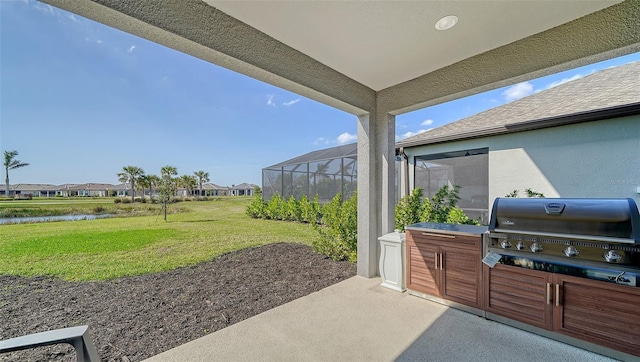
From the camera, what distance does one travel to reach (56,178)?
3.29 m

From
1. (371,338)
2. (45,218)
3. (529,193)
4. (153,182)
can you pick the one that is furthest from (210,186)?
(529,193)

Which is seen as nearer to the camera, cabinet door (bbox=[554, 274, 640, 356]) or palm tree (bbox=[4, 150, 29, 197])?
cabinet door (bbox=[554, 274, 640, 356])

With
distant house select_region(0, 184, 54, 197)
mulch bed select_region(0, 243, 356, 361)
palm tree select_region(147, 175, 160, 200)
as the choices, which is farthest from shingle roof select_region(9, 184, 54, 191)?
palm tree select_region(147, 175, 160, 200)

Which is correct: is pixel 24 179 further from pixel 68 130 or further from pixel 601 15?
pixel 601 15

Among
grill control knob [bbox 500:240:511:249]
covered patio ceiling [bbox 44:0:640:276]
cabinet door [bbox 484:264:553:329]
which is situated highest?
covered patio ceiling [bbox 44:0:640:276]

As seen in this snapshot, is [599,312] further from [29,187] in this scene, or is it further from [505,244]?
[29,187]

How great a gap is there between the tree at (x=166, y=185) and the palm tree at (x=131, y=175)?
349mm

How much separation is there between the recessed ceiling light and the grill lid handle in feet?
6.17

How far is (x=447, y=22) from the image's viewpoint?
214 cm

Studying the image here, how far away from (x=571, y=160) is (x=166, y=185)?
7359mm

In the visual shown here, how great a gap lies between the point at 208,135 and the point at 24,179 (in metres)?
2.73

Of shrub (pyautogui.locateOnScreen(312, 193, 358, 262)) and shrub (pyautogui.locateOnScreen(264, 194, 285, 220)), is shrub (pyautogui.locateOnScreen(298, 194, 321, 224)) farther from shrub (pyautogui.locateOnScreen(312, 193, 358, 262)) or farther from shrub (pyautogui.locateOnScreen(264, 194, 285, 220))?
shrub (pyautogui.locateOnScreen(312, 193, 358, 262))

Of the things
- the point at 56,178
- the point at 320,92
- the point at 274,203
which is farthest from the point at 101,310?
the point at 274,203

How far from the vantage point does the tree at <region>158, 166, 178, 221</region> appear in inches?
175
